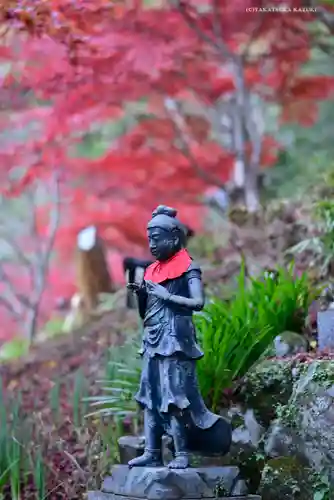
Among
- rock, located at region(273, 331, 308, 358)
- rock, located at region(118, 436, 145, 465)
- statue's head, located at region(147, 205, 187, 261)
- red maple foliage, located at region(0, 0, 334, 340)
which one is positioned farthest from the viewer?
red maple foliage, located at region(0, 0, 334, 340)

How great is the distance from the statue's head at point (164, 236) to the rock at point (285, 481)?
139 cm

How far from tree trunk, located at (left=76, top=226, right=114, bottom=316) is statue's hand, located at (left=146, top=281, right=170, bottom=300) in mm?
5719

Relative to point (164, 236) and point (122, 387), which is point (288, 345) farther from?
point (164, 236)

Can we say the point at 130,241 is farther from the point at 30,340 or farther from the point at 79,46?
the point at 79,46

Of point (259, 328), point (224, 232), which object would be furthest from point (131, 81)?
point (259, 328)

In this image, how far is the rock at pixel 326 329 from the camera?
499 centimetres

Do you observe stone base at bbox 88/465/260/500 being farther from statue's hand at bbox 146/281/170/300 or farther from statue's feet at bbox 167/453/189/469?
statue's hand at bbox 146/281/170/300

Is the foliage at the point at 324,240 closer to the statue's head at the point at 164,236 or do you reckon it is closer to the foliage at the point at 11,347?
the statue's head at the point at 164,236

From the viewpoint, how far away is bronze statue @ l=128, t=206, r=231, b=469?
3.76m

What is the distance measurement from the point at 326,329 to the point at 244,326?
0.61 m

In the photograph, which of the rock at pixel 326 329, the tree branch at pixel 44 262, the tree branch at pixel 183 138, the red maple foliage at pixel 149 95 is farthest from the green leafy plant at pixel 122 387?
the tree branch at pixel 44 262

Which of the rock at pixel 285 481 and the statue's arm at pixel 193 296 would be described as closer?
the statue's arm at pixel 193 296

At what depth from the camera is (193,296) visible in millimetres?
3775

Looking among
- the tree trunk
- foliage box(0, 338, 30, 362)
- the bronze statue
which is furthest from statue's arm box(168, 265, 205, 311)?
foliage box(0, 338, 30, 362)
